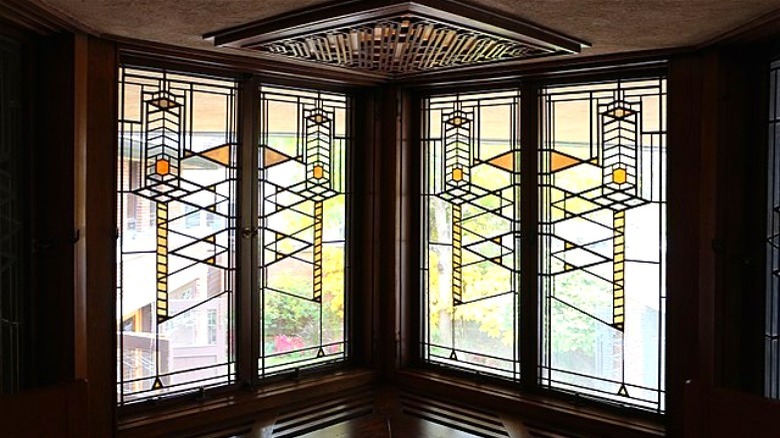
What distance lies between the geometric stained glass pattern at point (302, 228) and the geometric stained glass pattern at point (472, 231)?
361mm

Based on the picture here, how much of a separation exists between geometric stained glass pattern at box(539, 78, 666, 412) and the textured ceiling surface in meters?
0.36

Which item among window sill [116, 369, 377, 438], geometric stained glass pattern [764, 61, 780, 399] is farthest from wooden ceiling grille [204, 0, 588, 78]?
window sill [116, 369, 377, 438]

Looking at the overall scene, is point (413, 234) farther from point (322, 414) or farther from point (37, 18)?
point (37, 18)

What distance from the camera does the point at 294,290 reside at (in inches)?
104

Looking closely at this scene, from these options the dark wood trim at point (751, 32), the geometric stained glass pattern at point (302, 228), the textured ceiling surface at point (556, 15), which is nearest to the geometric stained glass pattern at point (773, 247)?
the dark wood trim at point (751, 32)

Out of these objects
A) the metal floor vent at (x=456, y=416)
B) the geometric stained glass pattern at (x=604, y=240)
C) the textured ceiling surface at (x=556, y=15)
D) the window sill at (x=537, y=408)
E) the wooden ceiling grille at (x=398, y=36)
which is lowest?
the metal floor vent at (x=456, y=416)

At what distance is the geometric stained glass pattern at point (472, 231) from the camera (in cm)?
257

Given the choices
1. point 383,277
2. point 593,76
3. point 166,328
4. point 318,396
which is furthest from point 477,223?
point 166,328

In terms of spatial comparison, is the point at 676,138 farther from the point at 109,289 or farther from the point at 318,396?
the point at 109,289

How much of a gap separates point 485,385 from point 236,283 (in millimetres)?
1021

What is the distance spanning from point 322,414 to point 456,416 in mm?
482

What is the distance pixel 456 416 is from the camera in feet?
7.97

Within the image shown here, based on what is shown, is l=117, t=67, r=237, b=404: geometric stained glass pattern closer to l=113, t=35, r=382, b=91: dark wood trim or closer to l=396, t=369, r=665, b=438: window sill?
l=113, t=35, r=382, b=91: dark wood trim

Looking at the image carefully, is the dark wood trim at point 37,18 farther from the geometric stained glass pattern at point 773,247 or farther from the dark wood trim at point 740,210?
the geometric stained glass pattern at point 773,247
